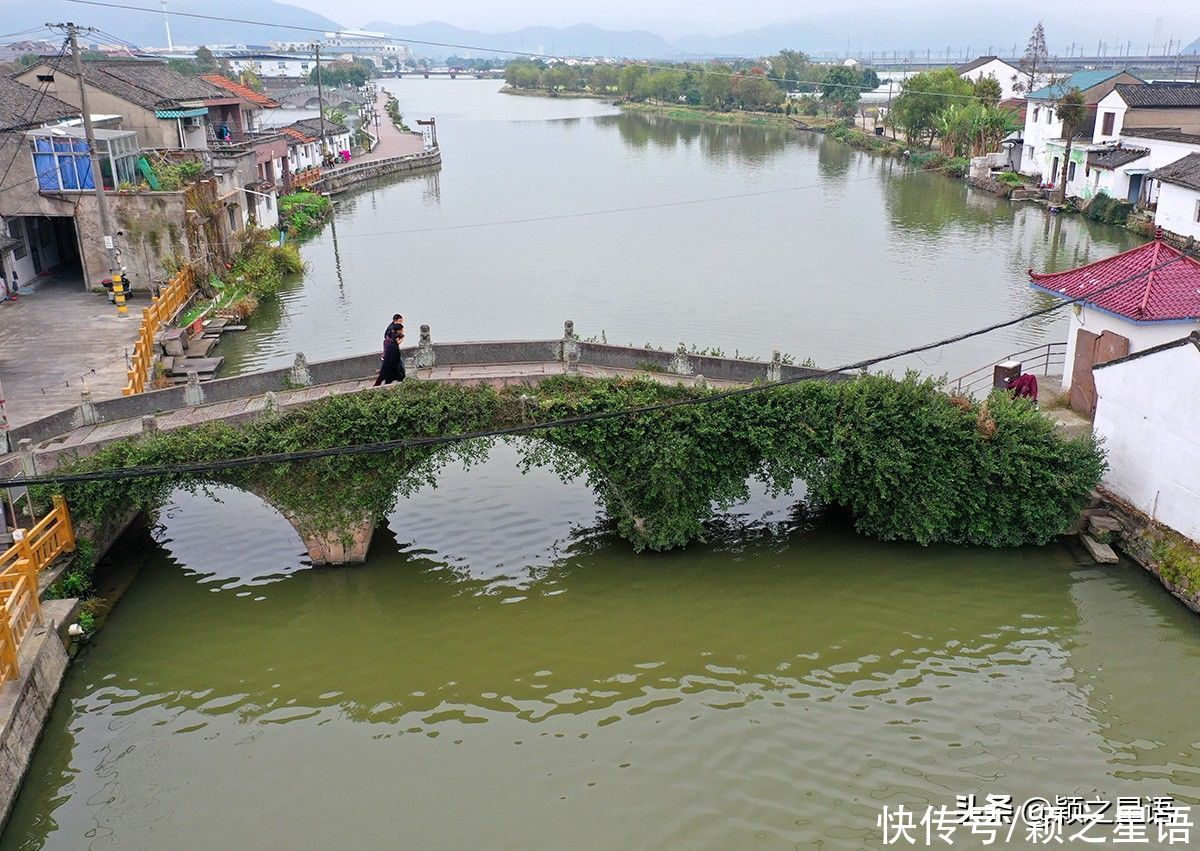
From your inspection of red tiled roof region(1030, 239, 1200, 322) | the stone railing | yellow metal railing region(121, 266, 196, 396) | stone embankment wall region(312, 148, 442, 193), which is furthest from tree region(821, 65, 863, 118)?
the stone railing

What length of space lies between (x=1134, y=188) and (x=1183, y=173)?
7709mm

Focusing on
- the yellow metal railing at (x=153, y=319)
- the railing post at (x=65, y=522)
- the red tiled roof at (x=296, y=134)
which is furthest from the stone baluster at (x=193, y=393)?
the red tiled roof at (x=296, y=134)

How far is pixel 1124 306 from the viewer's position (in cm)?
1917

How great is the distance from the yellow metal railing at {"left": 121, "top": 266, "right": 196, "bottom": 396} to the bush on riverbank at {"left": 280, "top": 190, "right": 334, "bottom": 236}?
62.8 ft

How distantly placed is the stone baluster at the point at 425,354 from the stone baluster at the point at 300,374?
6.67 ft

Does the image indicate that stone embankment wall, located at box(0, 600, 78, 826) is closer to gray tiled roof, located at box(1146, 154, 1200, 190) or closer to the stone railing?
the stone railing

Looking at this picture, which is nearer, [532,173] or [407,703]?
[407,703]

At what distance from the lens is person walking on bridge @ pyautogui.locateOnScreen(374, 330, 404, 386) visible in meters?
17.7

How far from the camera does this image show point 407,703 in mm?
15062

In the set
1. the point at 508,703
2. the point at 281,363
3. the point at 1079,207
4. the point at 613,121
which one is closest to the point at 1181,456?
the point at 508,703

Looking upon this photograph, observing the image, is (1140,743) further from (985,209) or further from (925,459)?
(985,209)

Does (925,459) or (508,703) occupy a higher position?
(925,459)

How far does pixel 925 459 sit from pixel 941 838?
6.89 m

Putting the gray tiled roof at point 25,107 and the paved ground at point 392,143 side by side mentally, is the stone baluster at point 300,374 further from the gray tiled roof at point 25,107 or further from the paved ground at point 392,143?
the paved ground at point 392,143
